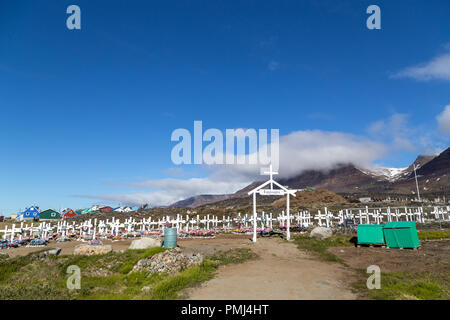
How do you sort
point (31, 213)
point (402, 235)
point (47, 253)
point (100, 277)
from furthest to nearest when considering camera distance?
1. point (31, 213)
2. point (402, 235)
3. point (47, 253)
4. point (100, 277)

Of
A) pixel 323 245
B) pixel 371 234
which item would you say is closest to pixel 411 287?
pixel 323 245

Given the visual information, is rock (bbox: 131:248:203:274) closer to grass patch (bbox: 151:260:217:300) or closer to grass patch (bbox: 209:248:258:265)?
grass patch (bbox: 151:260:217:300)

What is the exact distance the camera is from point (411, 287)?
8297 millimetres

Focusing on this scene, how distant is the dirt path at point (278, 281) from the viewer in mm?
7473

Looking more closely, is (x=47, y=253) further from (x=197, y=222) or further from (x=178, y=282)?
(x=197, y=222)

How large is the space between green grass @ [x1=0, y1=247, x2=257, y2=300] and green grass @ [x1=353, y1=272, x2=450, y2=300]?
5.49 meters

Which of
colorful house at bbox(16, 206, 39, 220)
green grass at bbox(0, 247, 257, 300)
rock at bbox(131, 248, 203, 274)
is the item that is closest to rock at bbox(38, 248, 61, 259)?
green grass at bbox(0, 247, 257, 300)

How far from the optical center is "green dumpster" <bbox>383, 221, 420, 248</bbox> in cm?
1666

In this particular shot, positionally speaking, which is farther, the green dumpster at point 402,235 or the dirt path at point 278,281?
the green dumpster at point 402,235

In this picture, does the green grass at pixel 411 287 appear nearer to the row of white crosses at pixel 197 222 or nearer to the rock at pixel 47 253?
the row of white crosses at pixel 197 222

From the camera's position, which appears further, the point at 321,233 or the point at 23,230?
the point at 23,230

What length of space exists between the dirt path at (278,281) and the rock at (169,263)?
5.11ft

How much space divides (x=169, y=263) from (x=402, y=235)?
49.5ft

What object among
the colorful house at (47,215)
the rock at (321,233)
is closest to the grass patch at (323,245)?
the rock at (321,233)
